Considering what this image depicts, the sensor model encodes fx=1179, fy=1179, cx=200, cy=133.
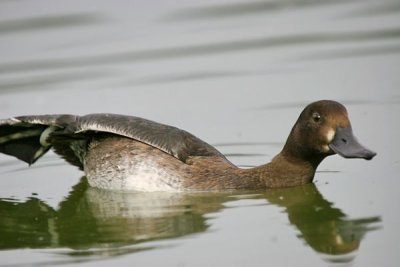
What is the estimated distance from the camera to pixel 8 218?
1175cm

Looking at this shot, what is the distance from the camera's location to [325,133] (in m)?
11.3

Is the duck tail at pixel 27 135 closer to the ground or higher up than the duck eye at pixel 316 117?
higher up

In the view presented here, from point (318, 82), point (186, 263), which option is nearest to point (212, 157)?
point (186, 263)

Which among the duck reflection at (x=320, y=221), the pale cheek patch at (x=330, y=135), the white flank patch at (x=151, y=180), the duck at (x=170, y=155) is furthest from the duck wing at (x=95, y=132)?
the pale cheek patch at (x=330, y=135)

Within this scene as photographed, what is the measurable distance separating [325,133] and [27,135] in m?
3.32

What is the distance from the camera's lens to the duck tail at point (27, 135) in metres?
12.1

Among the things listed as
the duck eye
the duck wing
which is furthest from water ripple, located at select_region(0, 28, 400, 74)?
the duck eye

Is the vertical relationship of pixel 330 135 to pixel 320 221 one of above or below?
above

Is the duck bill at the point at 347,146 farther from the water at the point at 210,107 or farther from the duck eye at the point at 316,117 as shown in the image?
the water at the point at 210,107

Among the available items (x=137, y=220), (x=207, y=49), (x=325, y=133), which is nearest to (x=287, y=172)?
(x=325, y=133)

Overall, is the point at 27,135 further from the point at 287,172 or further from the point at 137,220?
the point at 287,172

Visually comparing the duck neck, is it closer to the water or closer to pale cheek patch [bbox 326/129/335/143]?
the water

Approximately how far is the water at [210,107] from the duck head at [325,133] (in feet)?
1.51

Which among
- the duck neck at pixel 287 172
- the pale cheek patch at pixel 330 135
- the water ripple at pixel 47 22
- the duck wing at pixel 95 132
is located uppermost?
the water ripple at pixel 47 22
